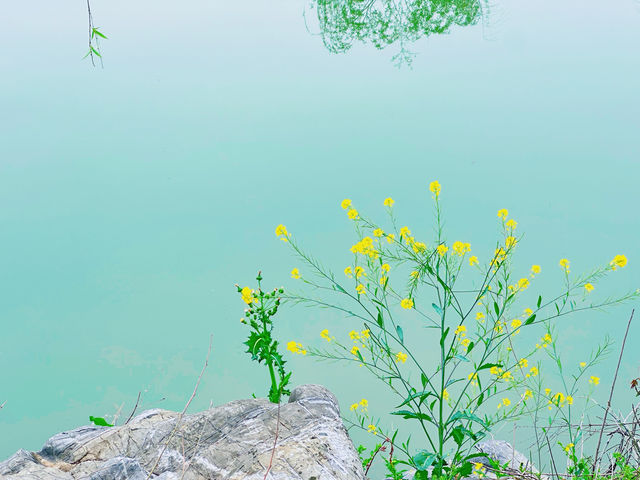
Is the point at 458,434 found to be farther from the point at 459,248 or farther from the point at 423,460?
the point at 459,248

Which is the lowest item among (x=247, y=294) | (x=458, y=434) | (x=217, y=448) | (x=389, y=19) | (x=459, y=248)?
(x=217, y=448)

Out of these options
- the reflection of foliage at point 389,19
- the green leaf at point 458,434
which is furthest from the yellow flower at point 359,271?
the reflection of foliage at point 389,19

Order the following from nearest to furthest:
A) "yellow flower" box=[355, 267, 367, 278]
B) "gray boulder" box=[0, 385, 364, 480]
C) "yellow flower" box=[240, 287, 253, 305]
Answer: "gray boulder" box=[0, 385, 364, 480], "yellow flower" box=[355, 267, 367, 278], "yellow flower" box=[240, 287, 253, 305]

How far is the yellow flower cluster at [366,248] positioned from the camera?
185 cm

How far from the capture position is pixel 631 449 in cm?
180

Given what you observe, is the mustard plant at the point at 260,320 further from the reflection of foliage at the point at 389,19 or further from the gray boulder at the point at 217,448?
the reflection of foliage at the point at 389,19

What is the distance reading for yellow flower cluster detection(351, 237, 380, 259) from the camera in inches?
72.7

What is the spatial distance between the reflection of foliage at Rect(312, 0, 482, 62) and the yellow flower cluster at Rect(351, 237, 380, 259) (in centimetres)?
441

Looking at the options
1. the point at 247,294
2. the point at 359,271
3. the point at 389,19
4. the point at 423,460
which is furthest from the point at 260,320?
the point at 389,19

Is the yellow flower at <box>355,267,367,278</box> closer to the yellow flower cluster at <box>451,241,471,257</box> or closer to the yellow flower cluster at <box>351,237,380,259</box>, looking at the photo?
the yellow flower cluster at <box>351,237,380,259</box>

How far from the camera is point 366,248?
6.13ft

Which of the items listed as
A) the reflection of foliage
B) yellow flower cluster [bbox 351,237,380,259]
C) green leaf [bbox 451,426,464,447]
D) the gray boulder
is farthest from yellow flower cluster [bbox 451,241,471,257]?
the reflection of foliage

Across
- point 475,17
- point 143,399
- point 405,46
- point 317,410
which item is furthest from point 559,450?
point 475,17

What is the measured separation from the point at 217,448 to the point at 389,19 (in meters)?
6.12
